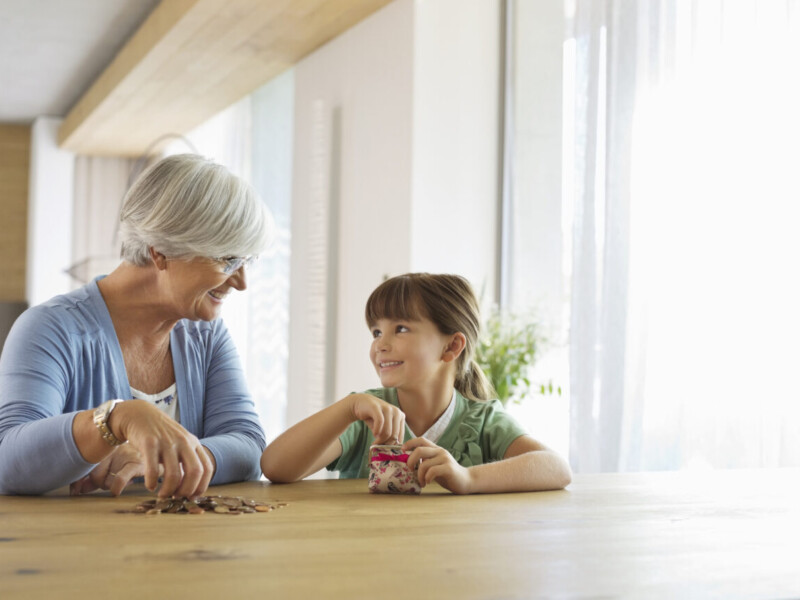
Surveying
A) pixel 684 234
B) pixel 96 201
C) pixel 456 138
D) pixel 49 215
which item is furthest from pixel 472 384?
pixel 96 201

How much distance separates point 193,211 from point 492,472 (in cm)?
68

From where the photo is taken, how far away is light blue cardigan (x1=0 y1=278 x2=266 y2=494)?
4.59 ft

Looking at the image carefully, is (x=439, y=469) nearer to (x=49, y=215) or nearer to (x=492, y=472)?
(x=492, y=472)

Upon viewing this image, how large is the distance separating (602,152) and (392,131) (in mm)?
1100

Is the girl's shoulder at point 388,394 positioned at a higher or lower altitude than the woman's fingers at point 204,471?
higher

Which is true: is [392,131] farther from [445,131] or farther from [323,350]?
[323,350]

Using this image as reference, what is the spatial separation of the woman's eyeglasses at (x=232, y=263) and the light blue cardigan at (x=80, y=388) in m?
Result: 0.20

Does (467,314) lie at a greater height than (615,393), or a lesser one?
greater

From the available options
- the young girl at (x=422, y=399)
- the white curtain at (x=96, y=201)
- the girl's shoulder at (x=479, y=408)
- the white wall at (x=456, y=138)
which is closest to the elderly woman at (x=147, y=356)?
the young girl at (x=422, y=399)

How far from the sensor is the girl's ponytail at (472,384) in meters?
1.97

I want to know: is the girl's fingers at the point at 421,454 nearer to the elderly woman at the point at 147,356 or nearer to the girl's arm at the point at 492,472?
the girl's arm at the point at 492,472

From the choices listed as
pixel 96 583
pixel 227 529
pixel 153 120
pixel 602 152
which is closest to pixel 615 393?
pixel 602 152

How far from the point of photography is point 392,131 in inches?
160

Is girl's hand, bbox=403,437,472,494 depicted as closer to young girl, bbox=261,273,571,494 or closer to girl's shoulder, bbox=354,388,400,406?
young girl, bbox=261,273,571,494
